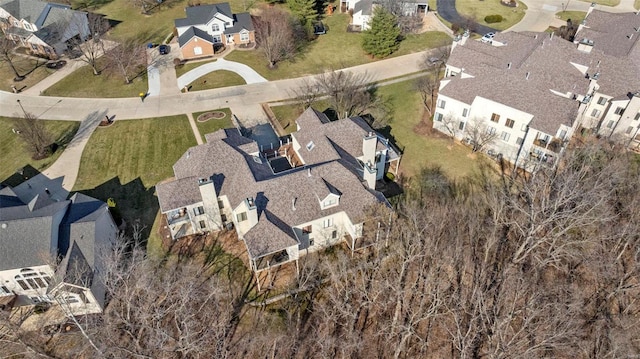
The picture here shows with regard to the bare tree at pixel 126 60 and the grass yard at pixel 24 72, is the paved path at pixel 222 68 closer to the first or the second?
the bare tree at pixel 126 60

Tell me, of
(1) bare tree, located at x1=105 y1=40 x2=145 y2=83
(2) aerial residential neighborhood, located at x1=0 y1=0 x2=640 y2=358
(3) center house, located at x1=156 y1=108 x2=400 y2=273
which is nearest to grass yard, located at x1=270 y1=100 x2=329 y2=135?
(2) aerial residential neighborhood, located at x1=0 y1=0 x2=640 y2=358

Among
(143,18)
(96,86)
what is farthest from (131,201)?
(143,18)

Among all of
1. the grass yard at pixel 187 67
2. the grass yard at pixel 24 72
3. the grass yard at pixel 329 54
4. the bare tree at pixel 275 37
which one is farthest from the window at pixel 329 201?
the grass yard at pixel 24 72

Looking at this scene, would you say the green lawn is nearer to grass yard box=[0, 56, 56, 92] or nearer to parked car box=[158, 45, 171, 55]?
parked car box=[158, 45, 171, 55]

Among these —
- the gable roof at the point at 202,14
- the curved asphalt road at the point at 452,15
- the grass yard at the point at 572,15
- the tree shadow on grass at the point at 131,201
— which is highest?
the gable roof at the point at 202,14

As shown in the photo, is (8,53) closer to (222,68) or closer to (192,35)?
(192,35)

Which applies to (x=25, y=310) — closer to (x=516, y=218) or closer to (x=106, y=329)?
(x=106, y=329)
